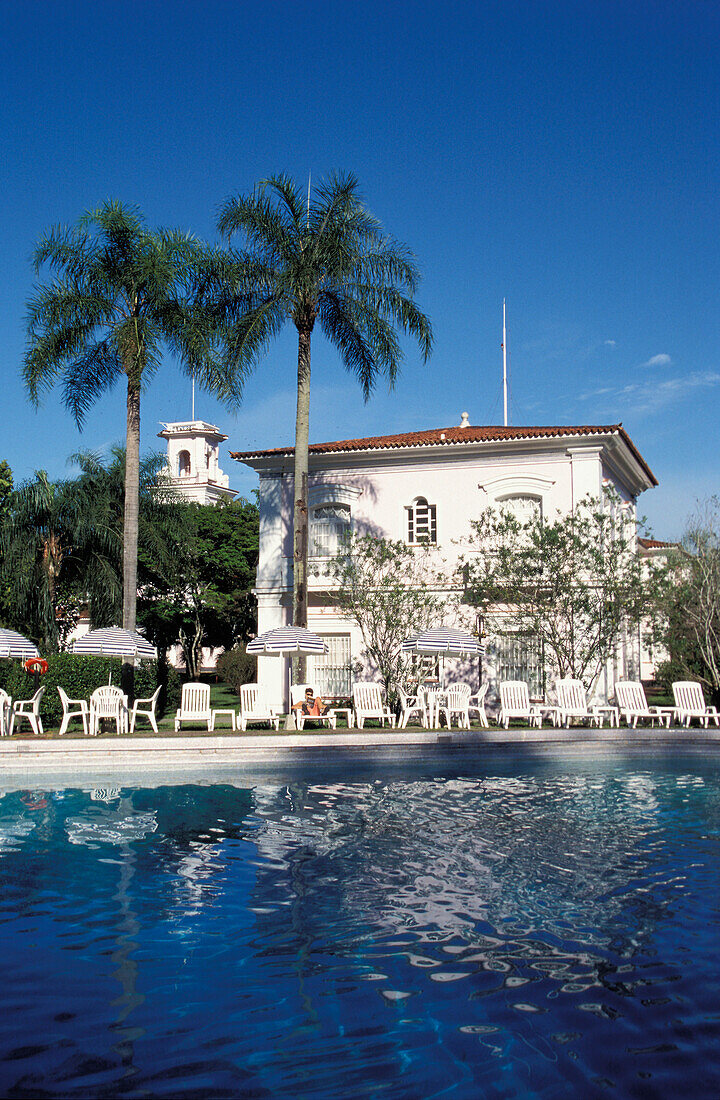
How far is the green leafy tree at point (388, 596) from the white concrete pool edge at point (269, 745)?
6104 millimetres

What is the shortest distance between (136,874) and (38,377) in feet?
49.7

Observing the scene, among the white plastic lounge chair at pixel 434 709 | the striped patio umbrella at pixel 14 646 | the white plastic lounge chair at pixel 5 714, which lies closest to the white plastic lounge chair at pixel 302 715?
the white plastic lounge chair at pixel 434 709

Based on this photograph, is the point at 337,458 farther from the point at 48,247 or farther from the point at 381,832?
the point at 381,832

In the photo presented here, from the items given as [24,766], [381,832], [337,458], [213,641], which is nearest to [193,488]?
[213,641]

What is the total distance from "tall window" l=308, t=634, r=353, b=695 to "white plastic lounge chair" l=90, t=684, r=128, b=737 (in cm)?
860

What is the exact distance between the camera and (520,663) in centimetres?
2438

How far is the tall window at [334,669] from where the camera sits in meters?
26.0

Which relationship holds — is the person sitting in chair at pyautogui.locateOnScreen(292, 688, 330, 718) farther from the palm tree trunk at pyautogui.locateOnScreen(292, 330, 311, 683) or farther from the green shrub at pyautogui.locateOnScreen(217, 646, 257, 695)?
the green shrub at pyautogui.locateOnScreen(217, 646, 257, 695)

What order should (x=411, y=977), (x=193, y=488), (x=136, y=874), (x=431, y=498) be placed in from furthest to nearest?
(x=193, y=488)
(x=431, y=498)
(x=136, y=874)
(x=411, y=977)

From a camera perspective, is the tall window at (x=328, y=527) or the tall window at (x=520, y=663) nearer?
the tall window at (x=520, y=663)

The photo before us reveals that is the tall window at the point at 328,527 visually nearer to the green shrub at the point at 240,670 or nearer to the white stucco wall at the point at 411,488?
the white stucco wall at the point at 411,488

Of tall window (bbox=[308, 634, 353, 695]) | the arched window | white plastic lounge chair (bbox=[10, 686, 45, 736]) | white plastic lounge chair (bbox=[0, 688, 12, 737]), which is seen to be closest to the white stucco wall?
the arched window

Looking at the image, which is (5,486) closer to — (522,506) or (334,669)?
(334,669)

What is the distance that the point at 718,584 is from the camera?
22.5 m
